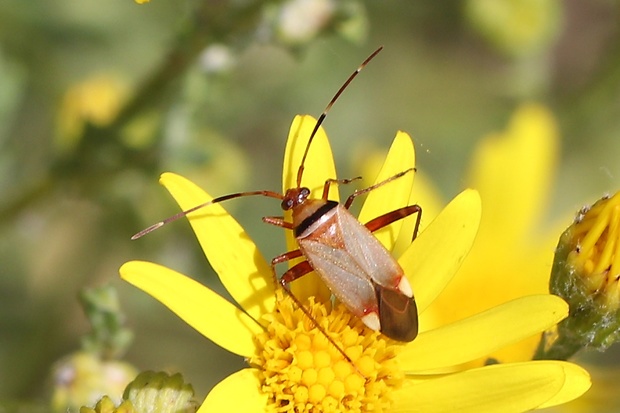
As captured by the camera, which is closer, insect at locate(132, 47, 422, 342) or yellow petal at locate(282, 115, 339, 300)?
insect at locate(132, 47, 422, 342)

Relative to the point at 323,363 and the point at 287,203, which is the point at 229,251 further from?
the point at 323,363

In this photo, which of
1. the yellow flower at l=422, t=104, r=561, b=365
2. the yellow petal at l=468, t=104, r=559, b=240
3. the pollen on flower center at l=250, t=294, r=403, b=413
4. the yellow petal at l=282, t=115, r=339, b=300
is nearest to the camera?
the pollen on flower center at l=250, t=294, r=403, b=413

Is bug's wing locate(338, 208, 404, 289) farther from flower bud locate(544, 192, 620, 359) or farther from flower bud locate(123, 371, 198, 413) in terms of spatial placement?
flower bud locate(123, 371, 198, 413)

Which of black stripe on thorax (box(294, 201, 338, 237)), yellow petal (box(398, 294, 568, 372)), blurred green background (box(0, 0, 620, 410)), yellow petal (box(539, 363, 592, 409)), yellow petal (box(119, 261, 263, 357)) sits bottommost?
yellow petal (box(539, 363, 592, 409))

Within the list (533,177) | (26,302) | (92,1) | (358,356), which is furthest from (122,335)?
(92,1)

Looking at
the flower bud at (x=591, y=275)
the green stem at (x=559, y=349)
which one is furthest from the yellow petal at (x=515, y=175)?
the flower bud at (x=591, y=275)

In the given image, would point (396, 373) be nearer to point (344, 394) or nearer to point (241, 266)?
point (344, 394)

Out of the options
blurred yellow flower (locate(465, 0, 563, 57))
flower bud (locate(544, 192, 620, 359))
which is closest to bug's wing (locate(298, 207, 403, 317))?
flower bud (locate(544, 192, 620, 359))
